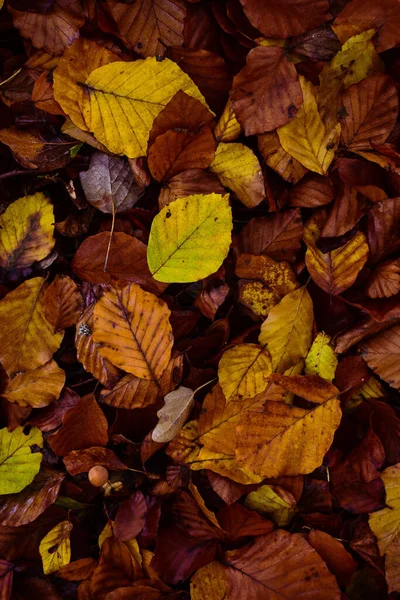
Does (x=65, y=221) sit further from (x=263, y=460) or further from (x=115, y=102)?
(x=263, y=460)

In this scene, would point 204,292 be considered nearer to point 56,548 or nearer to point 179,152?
point 179,152

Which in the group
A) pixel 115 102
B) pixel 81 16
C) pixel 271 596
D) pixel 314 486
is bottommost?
pixel 271 596

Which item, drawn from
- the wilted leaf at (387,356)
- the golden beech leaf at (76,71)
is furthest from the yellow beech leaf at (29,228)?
the wilted leaf at (387,356)

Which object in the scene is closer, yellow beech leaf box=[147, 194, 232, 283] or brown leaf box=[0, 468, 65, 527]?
yellow beech leaf box=[147, 194, 232, 283]

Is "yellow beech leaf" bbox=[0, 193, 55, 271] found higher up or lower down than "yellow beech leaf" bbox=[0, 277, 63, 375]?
higher up

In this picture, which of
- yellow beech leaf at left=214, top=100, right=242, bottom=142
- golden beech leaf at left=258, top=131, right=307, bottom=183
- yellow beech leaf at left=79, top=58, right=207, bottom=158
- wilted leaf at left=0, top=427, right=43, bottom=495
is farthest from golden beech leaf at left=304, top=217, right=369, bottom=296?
wilted leaf at left=0, top=427, right=43, bottom=495

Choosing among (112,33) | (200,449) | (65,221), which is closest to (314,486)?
(200,449)

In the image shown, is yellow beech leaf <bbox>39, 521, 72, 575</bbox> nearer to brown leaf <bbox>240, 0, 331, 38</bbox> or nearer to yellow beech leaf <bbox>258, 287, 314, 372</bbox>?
yellow beech leaf <bbox>258, 287, 314, 372</bbox>
